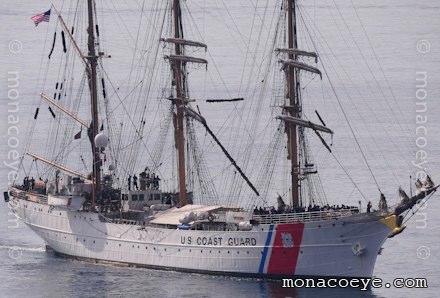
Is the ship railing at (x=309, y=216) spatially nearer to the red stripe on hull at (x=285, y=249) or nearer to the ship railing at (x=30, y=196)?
the red stripe on hull at (x=285, y=249)

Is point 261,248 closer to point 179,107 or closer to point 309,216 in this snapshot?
point 309,216

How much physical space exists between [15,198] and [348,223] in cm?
3745

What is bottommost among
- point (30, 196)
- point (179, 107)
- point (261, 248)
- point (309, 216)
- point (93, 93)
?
point (261, 248)

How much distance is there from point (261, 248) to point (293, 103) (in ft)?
38.9

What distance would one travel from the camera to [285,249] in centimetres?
13138

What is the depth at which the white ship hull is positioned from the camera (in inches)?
5143

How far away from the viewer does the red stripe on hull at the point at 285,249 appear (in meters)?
131

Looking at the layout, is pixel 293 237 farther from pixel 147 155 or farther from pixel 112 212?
pixel 147 155

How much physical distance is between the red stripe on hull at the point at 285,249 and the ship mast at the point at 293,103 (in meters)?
4.11

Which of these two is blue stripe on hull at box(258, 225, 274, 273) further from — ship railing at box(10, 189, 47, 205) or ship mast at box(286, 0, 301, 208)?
ship railing at box(10, 189, 47, 205)

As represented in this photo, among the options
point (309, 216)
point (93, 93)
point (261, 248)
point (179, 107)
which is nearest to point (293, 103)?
point (309, 216)

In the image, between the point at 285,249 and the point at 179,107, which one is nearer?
the point at 285,249

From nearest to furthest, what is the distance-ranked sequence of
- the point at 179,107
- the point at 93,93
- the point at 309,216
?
1. the point at 309,216
2. the point at 179,107
3. the point at 93,93

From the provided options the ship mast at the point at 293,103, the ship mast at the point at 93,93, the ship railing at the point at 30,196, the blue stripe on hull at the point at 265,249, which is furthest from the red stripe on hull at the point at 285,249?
the ship railing at the point at 30,196
